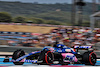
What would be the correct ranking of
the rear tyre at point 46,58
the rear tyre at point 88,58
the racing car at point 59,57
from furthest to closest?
1. the rear tyre at point 88,58
2. the racing car at point 59,57
3. the rear tyre at point 46,58

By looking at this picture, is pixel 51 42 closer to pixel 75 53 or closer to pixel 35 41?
pixel 35 41

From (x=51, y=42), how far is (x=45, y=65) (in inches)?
208

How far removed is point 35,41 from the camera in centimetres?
1155

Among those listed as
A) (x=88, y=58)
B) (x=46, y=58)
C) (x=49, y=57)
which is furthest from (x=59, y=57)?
(x=88, y=58)

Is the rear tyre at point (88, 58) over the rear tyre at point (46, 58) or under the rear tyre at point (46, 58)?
under

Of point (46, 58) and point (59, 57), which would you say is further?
point (59, 57)

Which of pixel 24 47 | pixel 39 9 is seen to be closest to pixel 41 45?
pixel 24 47

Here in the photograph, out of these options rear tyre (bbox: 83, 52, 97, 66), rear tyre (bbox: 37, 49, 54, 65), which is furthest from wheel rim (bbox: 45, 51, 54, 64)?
rear tyre (bbox: 83, 52, 97, 66)

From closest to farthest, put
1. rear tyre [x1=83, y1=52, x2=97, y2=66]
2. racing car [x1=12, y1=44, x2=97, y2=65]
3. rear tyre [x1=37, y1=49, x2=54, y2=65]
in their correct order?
rear tyre [x1=37, y1=49, x2=54, y2=65]
racing car [x1=12, y1=44, x2=97, y2=65]
rear tyre [x1=83, y1=52, x2=97, y2=66]

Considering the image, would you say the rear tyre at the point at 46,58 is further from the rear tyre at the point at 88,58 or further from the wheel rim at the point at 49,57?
the rear tyre at the point at 88,58

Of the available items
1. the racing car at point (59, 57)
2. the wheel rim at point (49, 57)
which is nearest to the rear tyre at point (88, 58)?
the racing car at point (59, 57)

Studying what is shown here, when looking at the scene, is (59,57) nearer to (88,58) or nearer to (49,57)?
(49,57)

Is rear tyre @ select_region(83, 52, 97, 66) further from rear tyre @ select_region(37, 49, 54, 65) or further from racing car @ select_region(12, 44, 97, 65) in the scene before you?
rear tyre @ select_region(37, 49, 54, 65)

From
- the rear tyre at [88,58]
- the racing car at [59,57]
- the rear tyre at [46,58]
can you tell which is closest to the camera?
the rear tyre at [46,58]
